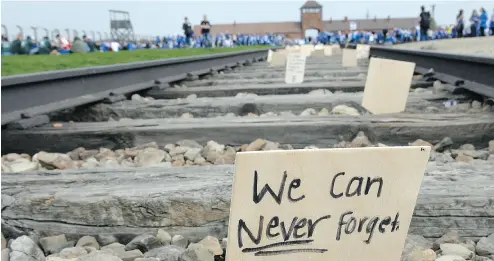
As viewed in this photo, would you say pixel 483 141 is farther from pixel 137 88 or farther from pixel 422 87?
pixel 137 88

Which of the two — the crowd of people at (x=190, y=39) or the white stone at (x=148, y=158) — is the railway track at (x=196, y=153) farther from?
the crowd of people at (x=190, y=39)

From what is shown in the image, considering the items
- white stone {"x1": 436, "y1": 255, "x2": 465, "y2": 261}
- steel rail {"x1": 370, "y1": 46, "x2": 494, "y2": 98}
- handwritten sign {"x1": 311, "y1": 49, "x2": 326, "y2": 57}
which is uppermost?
steel rail {"x1": 370, "y1": 46, "x2": 494, "y2": 98}

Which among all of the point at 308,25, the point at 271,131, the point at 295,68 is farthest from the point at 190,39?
the point at 308,25

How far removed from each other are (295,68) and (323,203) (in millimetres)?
4767

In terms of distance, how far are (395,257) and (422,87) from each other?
15.1 ft

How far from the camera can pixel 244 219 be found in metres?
1.19

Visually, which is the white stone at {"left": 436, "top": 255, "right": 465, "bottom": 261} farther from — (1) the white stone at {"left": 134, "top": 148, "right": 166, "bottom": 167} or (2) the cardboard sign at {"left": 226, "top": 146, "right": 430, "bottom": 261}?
(1) the white stone at {"left": 134, "top": 148, "right": 166, "bottom": 167}

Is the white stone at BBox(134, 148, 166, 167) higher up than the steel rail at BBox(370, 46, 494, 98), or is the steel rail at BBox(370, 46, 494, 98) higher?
the steel rail at BBox(370, 46, 494, 98)

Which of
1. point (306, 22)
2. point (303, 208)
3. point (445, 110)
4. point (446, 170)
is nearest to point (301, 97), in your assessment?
point (445, 110)

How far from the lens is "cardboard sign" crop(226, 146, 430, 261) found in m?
1.15

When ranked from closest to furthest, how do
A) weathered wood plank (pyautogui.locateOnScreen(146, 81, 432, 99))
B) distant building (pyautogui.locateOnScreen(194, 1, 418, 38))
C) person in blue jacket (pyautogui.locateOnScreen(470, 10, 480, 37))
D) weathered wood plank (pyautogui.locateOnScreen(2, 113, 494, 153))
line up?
weathered wood plank (pyautogui.locateOnScreen(2, 113, 494, 153)), weathered wood plank (pyautogui.locateOnScreen(146, 81, 432, 99)), person in blue jacket (pyautogui.locateOnScreen(470, 10, 480, 37)), distant building (pyautogui.locateOnScreen(194, 1, 418, 38))

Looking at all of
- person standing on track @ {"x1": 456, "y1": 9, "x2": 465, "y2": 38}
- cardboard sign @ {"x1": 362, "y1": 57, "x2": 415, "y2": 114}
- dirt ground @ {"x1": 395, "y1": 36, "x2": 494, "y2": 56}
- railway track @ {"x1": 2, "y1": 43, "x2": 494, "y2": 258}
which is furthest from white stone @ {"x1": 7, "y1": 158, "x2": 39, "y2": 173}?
person standing on track @ {"x1": 456, "y1": 9, "x2": 465, "y2": 38}

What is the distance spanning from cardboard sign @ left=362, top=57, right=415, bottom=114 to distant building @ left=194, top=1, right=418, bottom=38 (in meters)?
93.6

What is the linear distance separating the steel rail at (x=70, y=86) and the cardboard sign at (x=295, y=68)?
1.46 m
